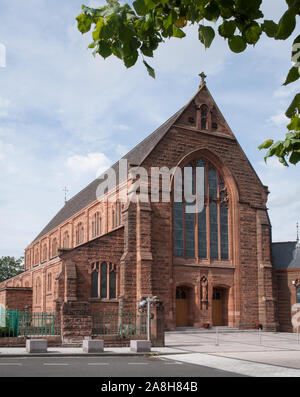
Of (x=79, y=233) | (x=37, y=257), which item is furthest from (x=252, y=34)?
(x=37, y=257)

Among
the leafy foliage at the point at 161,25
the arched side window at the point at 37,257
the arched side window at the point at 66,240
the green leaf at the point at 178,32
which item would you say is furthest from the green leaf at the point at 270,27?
the arched side window at the point at 37,257

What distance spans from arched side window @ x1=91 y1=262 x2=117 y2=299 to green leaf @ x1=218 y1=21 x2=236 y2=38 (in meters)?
28.3

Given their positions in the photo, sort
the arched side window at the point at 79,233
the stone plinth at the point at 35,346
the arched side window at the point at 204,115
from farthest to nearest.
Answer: the arched side window at the point at 79,233
the arched side window at the point at 204,115
the stone plinth at the point at 35,346

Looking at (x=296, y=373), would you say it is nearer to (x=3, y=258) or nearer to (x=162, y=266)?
(x=162, y=266)

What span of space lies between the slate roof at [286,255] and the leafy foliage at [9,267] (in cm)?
5808

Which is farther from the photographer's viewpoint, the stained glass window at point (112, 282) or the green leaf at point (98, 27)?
the stained glass window at point (112, 282)

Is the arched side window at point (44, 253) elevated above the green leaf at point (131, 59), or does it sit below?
above

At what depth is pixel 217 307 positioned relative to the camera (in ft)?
115

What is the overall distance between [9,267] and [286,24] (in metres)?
87.7

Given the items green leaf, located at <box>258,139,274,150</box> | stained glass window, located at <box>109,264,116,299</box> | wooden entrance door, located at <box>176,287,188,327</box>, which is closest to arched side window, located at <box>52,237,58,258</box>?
stained glass window, located at <box>109,264,116,299</box>

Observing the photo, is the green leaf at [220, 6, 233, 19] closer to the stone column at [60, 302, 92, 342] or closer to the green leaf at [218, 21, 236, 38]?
the green leaf at [218, 21, 236, 38]

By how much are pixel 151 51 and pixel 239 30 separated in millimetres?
760

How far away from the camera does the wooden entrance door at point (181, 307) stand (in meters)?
33.5

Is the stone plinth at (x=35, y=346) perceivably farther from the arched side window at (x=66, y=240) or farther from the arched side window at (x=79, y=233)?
the arched side window at (x=66, y=240)
